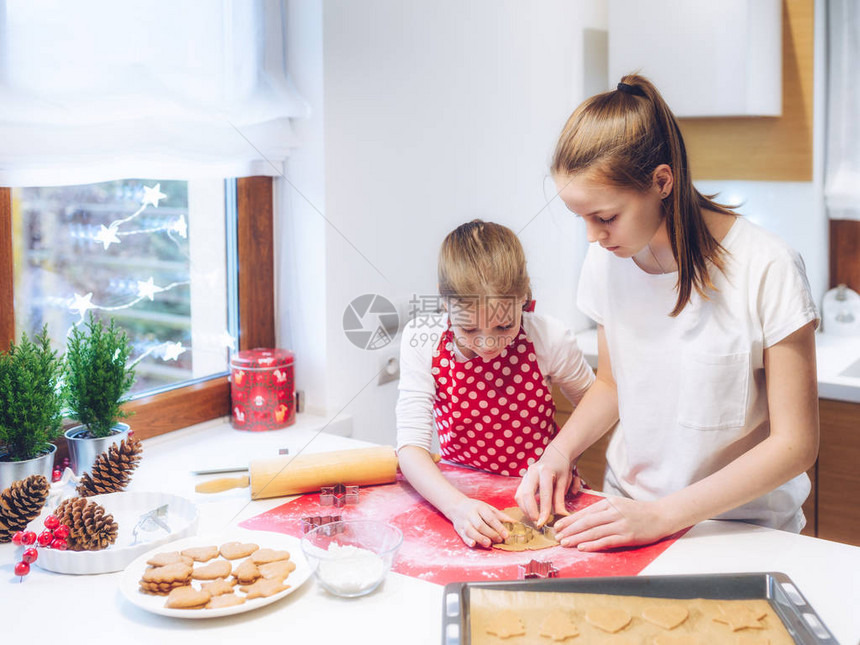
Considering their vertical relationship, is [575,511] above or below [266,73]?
below

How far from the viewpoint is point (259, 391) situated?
1.80 meters

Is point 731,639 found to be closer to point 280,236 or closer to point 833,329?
point 280,236

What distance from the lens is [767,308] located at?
46.8 inches

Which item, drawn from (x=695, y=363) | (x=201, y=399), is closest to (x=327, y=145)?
(x=201, y=399)

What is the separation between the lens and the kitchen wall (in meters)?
1.84

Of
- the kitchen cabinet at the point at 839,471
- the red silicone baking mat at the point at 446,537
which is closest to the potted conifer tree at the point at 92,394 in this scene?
the red silicone baking mat at the point at 446,537

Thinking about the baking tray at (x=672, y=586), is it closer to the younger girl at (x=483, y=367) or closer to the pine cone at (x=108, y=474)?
the younger girl at (x=483, y=367)

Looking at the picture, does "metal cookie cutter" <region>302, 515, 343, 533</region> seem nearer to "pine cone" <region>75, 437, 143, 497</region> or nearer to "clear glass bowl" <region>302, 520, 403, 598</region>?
"clear glass bowl" <region>302, 520, 403, 598</region>

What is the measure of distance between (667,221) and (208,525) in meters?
0.82

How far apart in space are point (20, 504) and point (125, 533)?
0.15 metres

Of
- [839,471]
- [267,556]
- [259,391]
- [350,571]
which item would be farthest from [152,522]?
[839,471]

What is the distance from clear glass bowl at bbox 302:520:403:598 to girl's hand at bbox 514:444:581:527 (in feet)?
0.70

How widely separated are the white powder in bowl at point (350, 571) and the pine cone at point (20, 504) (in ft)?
1.47

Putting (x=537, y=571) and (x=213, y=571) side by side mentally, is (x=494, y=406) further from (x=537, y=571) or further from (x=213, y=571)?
(x=213, y=571)
